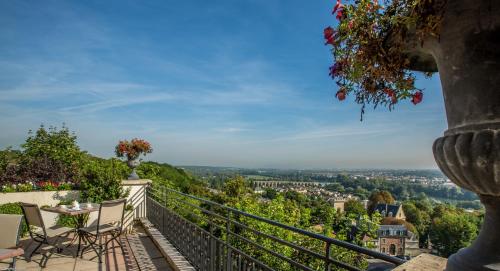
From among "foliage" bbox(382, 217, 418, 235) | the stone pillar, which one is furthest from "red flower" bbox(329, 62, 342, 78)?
"foliage" bbox(382, 217, 418, 235)

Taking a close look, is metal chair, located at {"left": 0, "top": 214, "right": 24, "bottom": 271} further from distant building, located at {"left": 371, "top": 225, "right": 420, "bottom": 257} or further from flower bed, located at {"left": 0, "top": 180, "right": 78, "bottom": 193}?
distant building, located at {"left": 371, "top": 225, "right": 420, "bottom": 257}

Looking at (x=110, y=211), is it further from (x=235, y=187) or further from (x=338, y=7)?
(x=235, y=187)

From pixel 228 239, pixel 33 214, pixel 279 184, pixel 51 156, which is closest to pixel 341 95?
pixel 228 239

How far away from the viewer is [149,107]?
20750 millimetres

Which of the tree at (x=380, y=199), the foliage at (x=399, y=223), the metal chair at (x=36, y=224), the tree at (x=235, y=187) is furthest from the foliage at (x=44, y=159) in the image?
the tree at (x=380, y=199)

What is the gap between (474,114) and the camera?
31.1 inches

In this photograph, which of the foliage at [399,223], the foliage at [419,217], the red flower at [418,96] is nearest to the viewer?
the red flower at [418,96]

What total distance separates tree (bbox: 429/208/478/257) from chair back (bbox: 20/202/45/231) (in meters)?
44.4

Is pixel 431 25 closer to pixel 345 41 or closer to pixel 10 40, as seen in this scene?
pixel 345 41

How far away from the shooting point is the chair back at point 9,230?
3.31 metres

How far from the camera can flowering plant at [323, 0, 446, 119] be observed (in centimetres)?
94

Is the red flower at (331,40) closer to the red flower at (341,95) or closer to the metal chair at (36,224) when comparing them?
the red flower at (341,95)

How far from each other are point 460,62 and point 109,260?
5133 millimetres

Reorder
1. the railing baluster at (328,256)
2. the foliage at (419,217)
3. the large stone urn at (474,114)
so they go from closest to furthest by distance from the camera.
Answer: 1. the large stone urn at (474,114)
2. the railing baluster at (328,256)
3. the foliage at (419,217)
